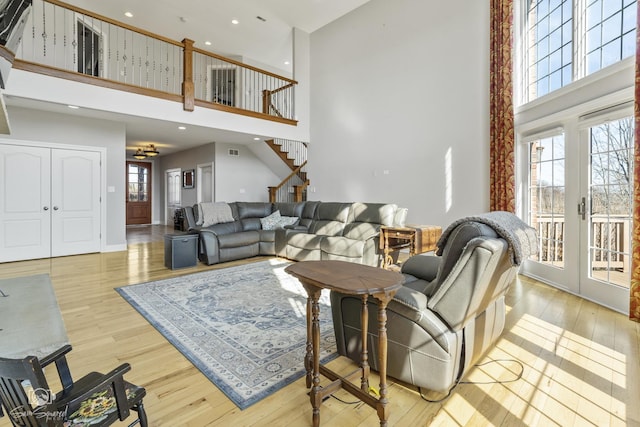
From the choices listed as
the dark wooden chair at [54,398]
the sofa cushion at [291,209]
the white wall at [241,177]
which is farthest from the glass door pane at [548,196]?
the white wall at [241,177]

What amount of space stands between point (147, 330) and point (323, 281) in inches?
78.8

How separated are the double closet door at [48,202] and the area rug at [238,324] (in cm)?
312

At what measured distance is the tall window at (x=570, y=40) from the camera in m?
3.20

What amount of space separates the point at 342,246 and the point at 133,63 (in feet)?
21.4

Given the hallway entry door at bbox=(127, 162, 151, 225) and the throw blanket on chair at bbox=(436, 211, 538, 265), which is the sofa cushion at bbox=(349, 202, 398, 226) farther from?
the hallway entry door at bbox=(127, 162, 151, 225)

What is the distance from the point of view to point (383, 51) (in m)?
6.28

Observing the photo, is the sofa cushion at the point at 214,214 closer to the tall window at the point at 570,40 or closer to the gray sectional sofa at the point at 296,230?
the gray sectional sofa at the point at 296,230

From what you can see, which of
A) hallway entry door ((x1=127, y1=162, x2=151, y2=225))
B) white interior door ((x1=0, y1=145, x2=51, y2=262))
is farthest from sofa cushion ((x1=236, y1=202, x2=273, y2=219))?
hallway entry door ((x1=127, y1=162, x2=151, y2=225))

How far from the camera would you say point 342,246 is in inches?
188

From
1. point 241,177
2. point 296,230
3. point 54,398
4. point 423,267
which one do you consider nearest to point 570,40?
point 423,267

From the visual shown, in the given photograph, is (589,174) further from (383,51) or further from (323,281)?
(383,51)

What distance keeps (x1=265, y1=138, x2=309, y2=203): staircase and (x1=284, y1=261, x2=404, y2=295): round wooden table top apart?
21.4ft

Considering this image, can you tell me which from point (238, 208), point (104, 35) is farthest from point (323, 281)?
point (104, 35)

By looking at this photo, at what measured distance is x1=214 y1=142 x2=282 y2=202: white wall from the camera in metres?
8.53
